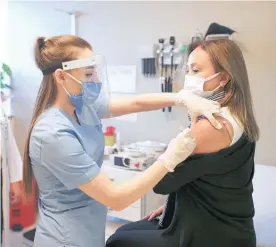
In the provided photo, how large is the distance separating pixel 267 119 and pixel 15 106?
8.05 ft

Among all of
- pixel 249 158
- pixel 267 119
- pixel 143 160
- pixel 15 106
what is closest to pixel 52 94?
pixel 249 158

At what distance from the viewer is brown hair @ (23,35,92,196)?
4.38 feet

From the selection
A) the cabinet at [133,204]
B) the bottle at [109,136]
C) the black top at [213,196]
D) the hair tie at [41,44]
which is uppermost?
the hair tie at [41,44]

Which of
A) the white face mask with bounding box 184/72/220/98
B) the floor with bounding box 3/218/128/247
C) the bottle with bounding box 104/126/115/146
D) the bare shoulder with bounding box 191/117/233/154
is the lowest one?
the floor with bounding box 3/218/128/247

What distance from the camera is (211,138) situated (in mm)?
1241

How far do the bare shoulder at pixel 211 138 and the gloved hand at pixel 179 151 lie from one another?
0.03 metres

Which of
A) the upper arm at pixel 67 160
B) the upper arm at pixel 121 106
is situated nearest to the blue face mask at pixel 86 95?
the upper arm at pixel 67 160

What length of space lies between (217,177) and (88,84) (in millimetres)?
601

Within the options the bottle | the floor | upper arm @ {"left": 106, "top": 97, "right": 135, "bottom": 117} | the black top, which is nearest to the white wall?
the bottle

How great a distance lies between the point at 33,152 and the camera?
4.14 ft

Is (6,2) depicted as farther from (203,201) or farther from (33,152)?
(203,201)

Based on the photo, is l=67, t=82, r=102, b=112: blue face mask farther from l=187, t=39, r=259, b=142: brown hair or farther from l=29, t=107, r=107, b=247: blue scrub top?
l=187, t=39, r=259, b=142: brown hair

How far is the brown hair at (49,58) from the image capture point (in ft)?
4.38

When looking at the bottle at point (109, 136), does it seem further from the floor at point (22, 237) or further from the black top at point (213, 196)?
the black top at point (213, 196)
